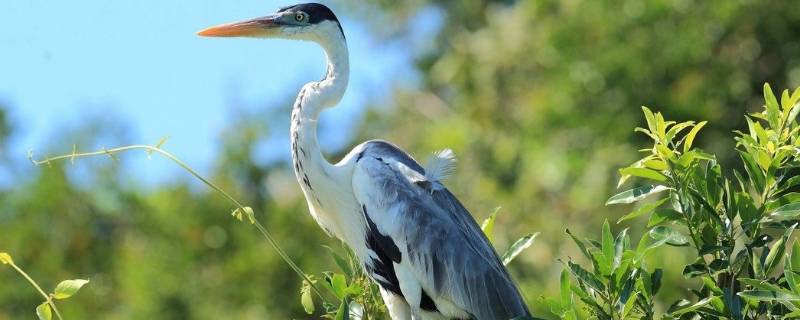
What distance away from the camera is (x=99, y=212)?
11562 millimetres

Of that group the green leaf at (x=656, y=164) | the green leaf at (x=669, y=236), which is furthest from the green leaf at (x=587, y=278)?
the green leaf at (x=656, y=164)

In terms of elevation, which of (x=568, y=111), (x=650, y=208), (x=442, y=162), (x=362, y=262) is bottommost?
(x=568, y=111)

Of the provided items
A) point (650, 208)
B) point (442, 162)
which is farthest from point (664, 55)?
point (650, 208)

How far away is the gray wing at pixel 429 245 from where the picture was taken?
4551 mm

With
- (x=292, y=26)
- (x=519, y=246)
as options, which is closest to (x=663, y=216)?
(x=519, y=246)

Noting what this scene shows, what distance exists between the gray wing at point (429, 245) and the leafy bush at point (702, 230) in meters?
1.16

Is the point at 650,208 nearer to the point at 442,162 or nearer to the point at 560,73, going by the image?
the point at 442,162

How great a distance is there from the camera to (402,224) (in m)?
4.58

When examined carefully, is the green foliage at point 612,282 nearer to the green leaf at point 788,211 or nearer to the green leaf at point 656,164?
the green leaf at point 656,164

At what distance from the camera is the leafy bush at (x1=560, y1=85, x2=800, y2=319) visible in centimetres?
328

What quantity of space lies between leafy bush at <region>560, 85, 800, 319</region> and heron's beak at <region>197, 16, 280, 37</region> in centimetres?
188

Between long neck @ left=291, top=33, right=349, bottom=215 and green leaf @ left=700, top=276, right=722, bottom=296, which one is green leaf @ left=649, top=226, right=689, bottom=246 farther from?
long neck @ left=291, top=33, right=349, bottom=215

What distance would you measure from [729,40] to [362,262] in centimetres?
754

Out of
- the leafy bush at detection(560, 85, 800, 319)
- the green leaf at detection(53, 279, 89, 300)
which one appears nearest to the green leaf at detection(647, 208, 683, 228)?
the leafy bush at detection(560, 85, 800, 319)
